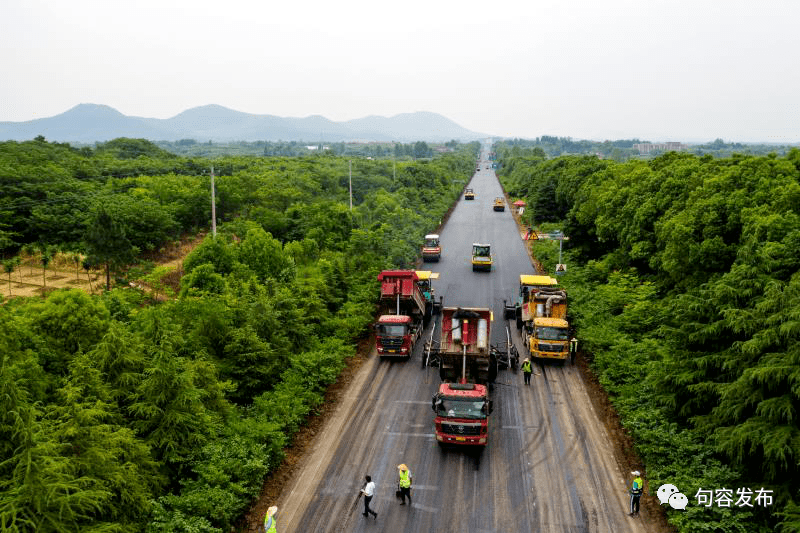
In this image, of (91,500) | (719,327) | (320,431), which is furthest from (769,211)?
(91,500)

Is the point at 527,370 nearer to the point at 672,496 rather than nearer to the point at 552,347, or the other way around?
the point at 552,347

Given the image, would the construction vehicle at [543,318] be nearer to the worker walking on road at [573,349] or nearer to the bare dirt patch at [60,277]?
the worker walking on road at [573,349]

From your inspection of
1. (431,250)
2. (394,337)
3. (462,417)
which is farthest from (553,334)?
(431,250)

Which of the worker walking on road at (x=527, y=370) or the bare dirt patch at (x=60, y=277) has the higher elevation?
the bare dirt patch at (x=60, y=277)

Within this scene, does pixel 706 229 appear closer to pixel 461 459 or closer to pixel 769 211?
pixel 769 211

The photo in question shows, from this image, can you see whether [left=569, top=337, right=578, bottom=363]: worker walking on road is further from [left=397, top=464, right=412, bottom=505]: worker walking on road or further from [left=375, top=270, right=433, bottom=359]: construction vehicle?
[left=397, top=464, right=412, bottom=505]: worker walking on road

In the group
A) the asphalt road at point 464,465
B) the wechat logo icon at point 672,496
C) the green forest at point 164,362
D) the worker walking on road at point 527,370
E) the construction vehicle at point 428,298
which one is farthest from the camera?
the construction vehicle at point 428,298

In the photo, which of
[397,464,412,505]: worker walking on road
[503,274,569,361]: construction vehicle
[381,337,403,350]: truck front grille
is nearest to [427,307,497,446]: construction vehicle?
[381,337,403,350]: truck front grille

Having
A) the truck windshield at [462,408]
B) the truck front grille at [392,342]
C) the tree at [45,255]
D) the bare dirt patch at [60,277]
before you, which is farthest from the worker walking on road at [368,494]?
the tree at [45,255]
